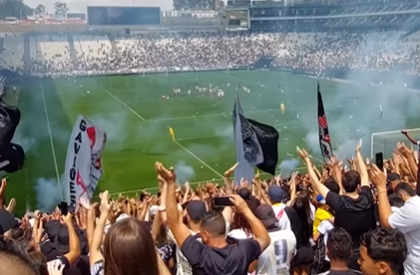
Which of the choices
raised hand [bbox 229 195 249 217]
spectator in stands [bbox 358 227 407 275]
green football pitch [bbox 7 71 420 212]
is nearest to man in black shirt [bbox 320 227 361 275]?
spectator in stands [bbox 358 227 407 275]

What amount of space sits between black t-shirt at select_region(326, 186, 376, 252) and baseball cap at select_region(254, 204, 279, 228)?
516mm

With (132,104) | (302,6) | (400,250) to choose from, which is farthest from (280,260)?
(302,6)

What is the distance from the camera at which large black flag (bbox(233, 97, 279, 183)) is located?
8.23 metres

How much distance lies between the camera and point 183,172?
61.6 ft

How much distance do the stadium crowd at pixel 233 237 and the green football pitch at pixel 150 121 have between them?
438 inches

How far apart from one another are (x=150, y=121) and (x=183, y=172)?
9356 millimetres

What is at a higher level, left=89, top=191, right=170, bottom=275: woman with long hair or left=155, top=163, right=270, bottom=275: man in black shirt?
left=89, top=191, right=170, bottom=275: woman with long hair

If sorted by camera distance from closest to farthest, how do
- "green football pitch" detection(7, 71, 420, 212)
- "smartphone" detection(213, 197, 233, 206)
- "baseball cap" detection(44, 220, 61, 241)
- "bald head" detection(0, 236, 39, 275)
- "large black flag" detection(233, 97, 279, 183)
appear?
"bald head" detection(0, 236, 39, 275) → "smartphone" detection(213, 197, 233, 206) → "baseball cap" detection(44, 220, 61, 241) → "large black flag" detection(233, 97, 279, 183) → "green football pitch" detection(7, 71, 420, 212)

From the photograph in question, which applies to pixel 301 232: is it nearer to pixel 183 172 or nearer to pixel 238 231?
pixel 238 231

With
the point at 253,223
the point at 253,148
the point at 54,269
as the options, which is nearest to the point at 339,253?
the point at 253,223

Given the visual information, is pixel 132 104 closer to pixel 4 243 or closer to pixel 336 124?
pixel 336 124

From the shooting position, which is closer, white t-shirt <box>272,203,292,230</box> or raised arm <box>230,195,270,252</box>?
raised arm <box>230,195,270,252</box>

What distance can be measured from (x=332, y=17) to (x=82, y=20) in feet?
67.7

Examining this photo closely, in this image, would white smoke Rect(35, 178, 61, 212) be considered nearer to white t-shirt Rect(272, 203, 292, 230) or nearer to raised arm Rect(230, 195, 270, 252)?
white t-shirt Rect(272, 203, 292, 230)
